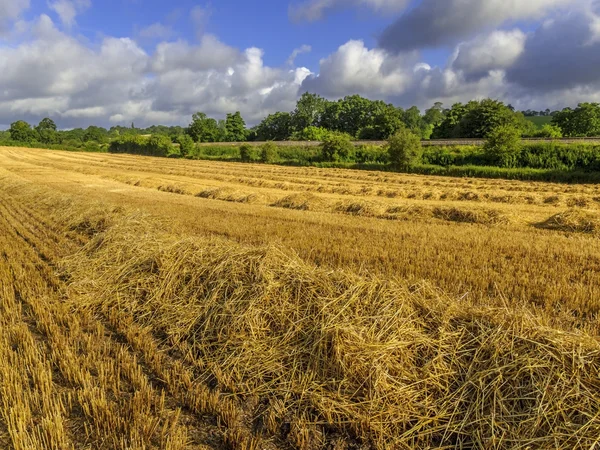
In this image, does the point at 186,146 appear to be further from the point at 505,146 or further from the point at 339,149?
the point at 505,146

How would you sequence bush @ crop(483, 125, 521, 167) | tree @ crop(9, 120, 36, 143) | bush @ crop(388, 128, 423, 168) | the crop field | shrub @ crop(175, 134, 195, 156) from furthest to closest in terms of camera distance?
tree @ crop(9, 120, 36, 143) → shrub @ crop(175, 134, 195, 156) → bush @ crop(388, 128, 423, 168) → bush @ crop(483, 125, 521, 167) → the crop field

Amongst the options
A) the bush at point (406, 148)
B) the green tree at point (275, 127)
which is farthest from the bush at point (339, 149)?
the green tree at point (275, 127)

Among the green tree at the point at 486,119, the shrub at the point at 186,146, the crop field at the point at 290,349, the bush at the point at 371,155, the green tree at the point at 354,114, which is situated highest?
the green tree at the point at 354,114

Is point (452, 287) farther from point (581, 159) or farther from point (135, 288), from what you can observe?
point (581, 159)

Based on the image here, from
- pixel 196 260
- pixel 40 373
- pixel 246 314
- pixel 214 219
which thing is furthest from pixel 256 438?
pixel 214 219

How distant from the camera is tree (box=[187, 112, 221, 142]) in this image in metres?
112

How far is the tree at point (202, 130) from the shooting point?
11212 cm

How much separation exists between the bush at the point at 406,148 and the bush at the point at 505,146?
7.30 meters

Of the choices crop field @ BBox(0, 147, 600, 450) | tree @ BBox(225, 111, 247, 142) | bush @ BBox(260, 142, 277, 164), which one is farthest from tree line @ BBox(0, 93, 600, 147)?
crop field @ BBox(0, 147, 600, 450)

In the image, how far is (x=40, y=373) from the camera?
4258 mm

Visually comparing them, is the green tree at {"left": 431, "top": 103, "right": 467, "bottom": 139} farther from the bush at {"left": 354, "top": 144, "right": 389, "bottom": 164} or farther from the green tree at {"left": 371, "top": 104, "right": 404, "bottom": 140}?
the bush at {"left": 354, "top": 144, "right": 389, "bottom": 164}

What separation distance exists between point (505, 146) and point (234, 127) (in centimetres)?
9222

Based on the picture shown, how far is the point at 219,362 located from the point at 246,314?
A: 28.4 inches

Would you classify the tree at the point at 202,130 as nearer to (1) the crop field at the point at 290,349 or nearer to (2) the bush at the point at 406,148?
(2) the bush at the point at 406,148
